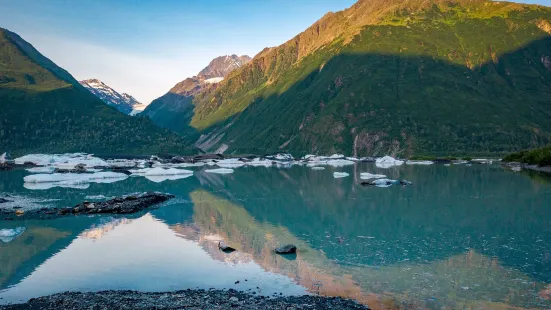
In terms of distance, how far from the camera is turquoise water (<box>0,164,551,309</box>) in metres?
23.5

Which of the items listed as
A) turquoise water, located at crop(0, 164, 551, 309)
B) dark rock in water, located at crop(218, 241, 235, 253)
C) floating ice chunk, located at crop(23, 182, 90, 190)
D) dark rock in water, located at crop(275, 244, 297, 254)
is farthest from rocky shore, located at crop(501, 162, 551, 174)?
floating ice chunk, located at crop(23, 182, 90, 190)

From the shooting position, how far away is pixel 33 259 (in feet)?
101

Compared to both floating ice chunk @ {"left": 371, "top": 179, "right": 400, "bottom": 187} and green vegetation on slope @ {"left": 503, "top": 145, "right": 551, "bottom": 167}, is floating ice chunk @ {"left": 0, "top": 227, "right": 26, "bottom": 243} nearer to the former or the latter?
floating ice chunk @ {"left": 371, "top": 179, "right": 400, "bottom": 187}

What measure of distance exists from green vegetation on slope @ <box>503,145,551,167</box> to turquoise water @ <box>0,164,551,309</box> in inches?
1993

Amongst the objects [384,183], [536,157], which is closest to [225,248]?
[384,183]

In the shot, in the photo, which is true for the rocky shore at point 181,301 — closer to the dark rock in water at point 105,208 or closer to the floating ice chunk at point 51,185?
the dark rock in water at point 105,208

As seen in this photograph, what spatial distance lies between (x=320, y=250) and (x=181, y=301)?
14146 mm

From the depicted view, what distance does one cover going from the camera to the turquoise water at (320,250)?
23.5 meters

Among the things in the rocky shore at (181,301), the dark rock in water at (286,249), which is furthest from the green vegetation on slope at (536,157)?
the rocky shore at (181,301)

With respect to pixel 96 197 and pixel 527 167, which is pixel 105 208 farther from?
pixel 527 167

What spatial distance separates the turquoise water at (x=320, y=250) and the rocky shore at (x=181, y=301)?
1.59m

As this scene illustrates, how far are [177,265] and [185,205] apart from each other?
28.7 meters

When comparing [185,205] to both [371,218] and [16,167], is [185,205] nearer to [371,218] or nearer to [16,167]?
[371,218]

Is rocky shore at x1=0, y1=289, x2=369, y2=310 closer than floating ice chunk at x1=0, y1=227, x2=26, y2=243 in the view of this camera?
Yes
